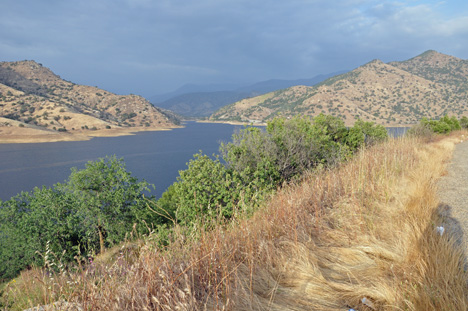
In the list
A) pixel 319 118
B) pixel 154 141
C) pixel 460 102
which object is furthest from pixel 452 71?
pixel 319 118

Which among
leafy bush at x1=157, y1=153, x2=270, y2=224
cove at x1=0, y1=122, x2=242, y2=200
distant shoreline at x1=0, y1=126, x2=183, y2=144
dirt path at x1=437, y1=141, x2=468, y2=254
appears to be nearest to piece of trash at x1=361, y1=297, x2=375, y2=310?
dirt path at x1=437, y1=141, x2=468, y2=254

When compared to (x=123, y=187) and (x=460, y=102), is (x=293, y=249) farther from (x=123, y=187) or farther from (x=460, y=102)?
(x=460, y=102)

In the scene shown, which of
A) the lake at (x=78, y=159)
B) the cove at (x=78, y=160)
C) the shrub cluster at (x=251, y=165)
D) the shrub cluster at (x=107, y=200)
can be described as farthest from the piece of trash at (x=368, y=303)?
the lake at (x=78, y=159)

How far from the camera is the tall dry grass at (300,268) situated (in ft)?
7.57

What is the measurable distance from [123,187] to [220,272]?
16565 mm

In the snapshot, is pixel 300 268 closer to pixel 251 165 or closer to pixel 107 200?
pixel 251 165

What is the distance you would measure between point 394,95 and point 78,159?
422 feet

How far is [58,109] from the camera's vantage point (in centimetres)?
10019

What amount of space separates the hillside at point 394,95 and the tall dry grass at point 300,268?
3978 inches

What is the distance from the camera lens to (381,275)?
9.08 feet

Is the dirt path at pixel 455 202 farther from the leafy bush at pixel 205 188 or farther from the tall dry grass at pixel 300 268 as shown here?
the leafy bush at pixel 205 188

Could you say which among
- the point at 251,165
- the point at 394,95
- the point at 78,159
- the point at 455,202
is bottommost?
the point at 78,159

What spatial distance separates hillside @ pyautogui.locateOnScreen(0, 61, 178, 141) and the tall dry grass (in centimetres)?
10167

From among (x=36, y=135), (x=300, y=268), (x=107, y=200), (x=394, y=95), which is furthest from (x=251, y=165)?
(x=394, y=95)
